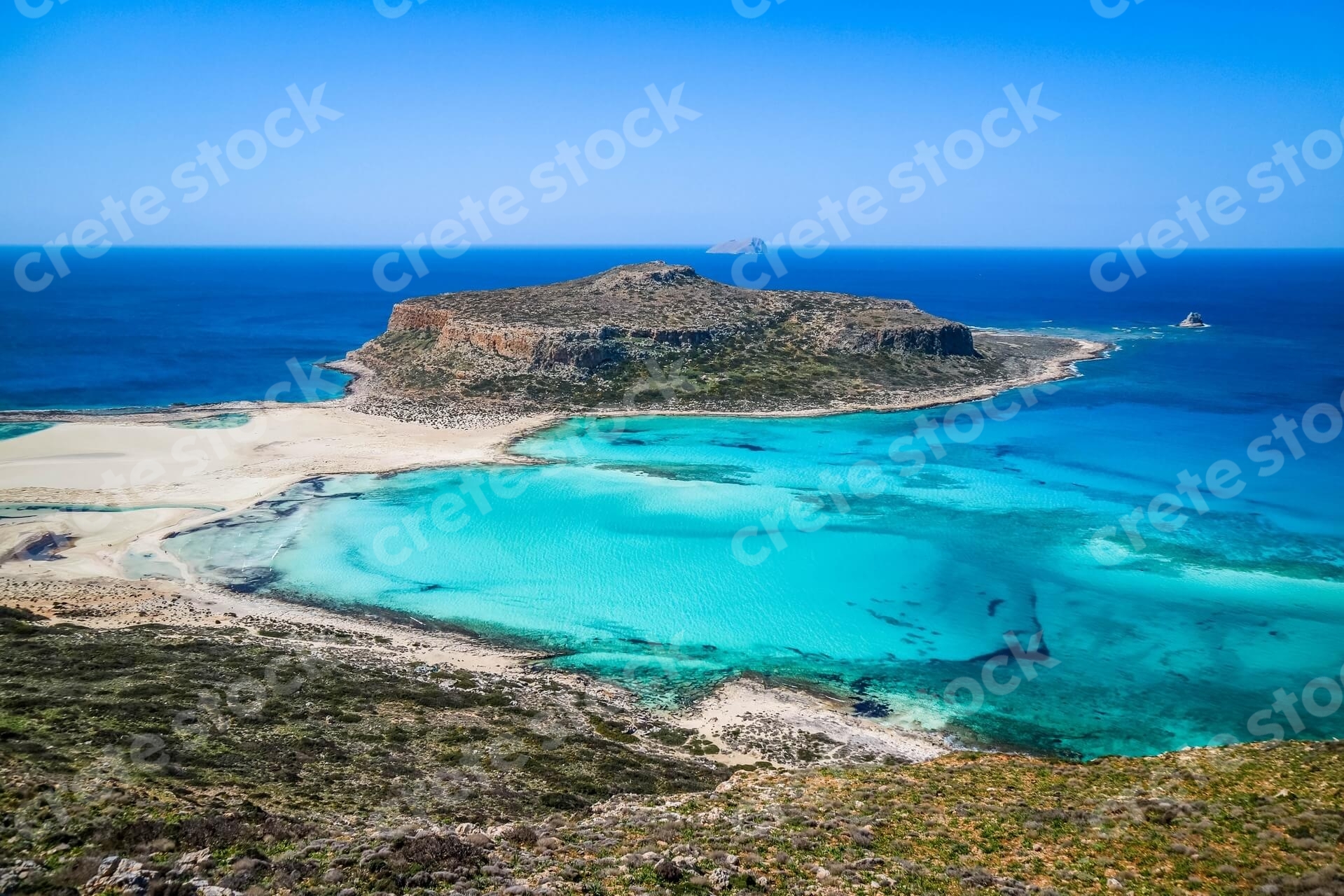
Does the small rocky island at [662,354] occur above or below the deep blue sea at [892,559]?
above

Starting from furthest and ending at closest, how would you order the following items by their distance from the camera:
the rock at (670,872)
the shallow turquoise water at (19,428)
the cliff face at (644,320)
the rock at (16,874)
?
the cliff face at (644,320), the shallow turquoise water at (19,428), the rock at (670,872), the rock at (16,874)

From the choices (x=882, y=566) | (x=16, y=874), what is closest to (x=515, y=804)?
(x=16, y=874)

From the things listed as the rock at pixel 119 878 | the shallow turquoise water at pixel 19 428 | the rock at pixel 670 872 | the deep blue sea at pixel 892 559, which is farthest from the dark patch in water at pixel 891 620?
the shallow turquoise water at pixel 19 428

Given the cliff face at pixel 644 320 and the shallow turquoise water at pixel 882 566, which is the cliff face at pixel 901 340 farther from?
the shallow turquoise water at pixel 882 566

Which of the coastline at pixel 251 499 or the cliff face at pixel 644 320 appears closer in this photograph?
the coastline at pixel 251 499

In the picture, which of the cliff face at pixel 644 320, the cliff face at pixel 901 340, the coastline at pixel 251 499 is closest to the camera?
the coastline at pixel 251 499

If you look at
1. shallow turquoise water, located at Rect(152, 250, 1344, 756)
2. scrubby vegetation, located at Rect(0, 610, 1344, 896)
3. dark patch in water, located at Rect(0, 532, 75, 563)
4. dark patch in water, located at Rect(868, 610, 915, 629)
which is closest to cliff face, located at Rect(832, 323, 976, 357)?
shallow turquoise water, located at Rect(152, 250, 1344, 756)

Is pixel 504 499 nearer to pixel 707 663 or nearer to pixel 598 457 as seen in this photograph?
pixel 598 457

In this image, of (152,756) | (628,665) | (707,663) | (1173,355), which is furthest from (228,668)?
(1173,355)
